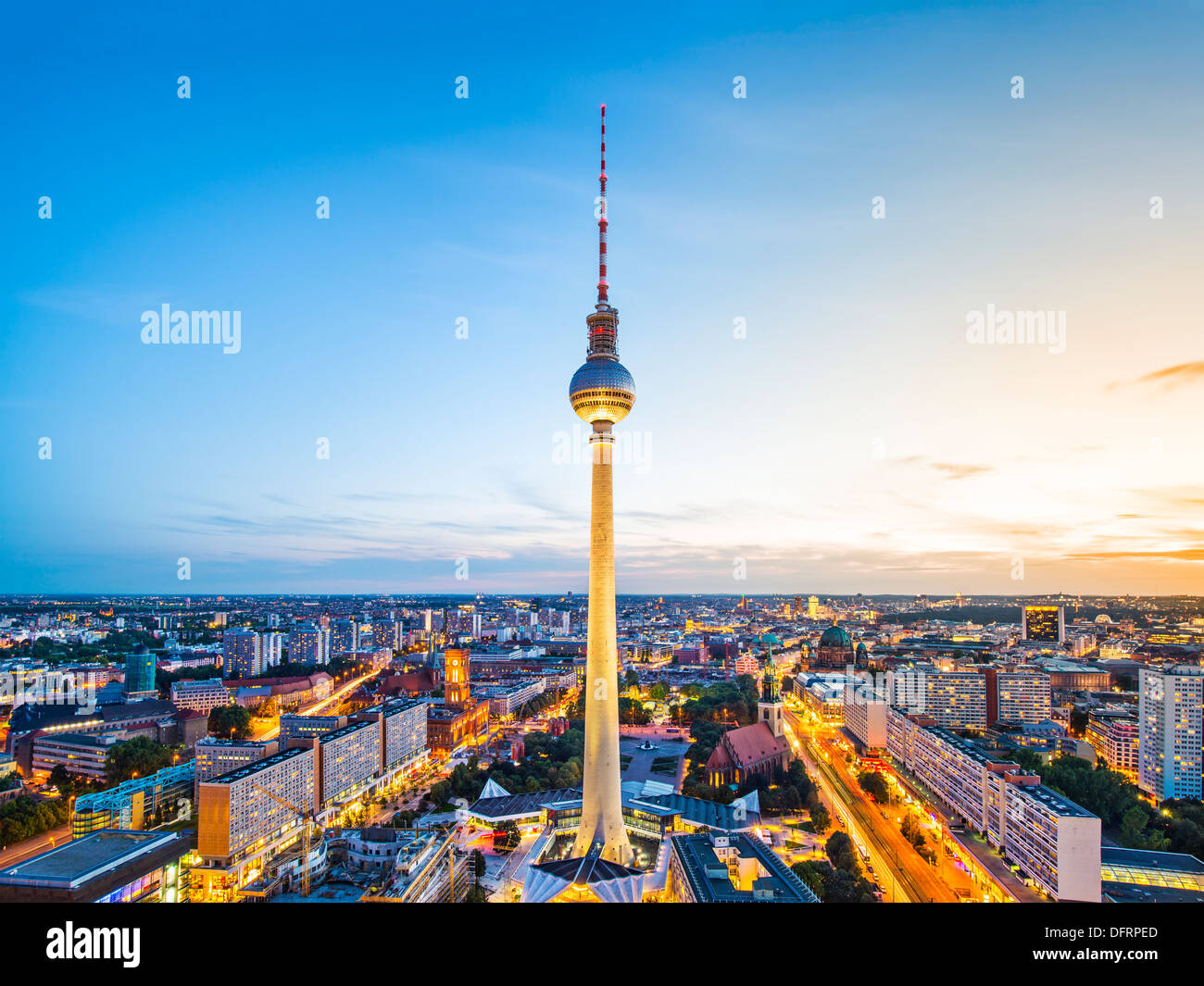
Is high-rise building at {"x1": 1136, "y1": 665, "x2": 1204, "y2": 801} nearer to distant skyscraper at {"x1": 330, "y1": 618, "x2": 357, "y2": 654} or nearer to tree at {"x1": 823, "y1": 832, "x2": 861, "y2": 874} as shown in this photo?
tree at {"x1": 823, "y1": 832, "x2": 861, "y2": 874}

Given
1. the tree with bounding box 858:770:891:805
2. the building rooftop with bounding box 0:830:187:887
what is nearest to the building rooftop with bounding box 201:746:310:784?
the building rooftop with bounding box 0:830:187:887

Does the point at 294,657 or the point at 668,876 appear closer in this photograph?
the point at 668,876

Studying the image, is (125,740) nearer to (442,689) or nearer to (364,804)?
(364,804)

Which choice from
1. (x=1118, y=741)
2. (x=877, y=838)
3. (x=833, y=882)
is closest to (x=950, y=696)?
(x=1118, y=741)

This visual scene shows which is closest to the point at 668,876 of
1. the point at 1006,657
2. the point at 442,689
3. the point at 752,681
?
the point at 442,689

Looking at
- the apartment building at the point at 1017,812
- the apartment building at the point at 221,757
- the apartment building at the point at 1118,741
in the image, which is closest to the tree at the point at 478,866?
the apartment building at the point at 221,757

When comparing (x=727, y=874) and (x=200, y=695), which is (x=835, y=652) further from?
(x=200, y=695)
